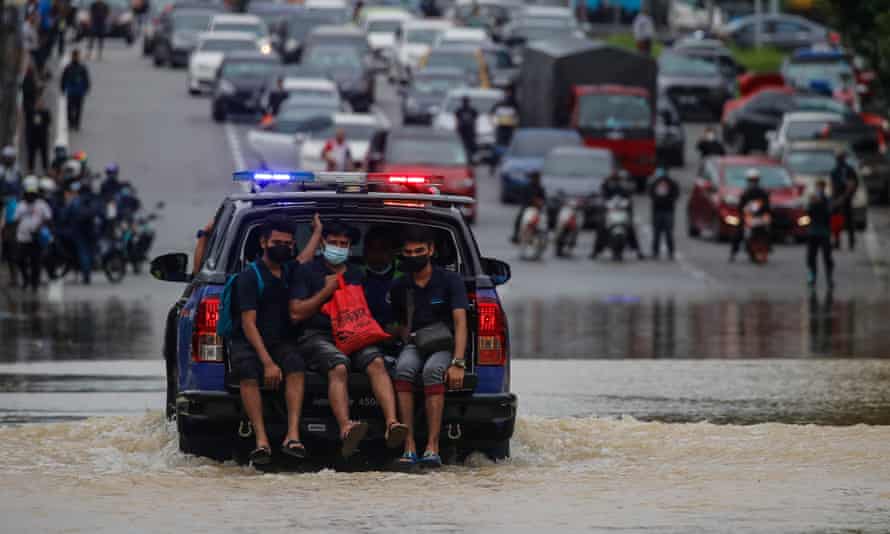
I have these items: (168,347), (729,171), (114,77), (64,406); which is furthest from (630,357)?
(114,77)

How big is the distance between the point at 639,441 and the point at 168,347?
276 centimetres

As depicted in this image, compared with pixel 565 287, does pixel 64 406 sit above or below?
above

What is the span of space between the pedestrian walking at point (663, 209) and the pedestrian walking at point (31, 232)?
969 cm

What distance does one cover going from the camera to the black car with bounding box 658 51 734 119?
198ft

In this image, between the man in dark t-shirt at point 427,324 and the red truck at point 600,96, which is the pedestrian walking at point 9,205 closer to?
the red truck at point 600,96

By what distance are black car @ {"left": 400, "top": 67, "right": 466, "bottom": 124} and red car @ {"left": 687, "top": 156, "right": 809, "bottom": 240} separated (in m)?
15.1

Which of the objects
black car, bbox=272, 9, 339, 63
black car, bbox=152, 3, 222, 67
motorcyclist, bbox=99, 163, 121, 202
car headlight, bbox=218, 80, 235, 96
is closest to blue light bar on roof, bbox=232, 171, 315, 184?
motorcyclist, bbox=99, 163, 121, 202

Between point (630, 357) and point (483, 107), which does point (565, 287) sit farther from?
point (483, 107)

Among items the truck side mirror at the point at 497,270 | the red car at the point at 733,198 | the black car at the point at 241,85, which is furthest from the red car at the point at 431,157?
the truck side mirror at the point at 497,270

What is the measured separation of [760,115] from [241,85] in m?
11.5

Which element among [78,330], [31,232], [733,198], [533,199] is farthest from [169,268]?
[733,198]

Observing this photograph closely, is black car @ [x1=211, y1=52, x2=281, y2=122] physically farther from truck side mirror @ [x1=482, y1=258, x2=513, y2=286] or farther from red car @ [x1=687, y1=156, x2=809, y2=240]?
truck side mirror @ [x1=482, y1=258, x2=513, y2=286]

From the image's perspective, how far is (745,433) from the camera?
48.5ft

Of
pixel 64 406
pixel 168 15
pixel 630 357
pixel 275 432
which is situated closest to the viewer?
pixel 275 432
